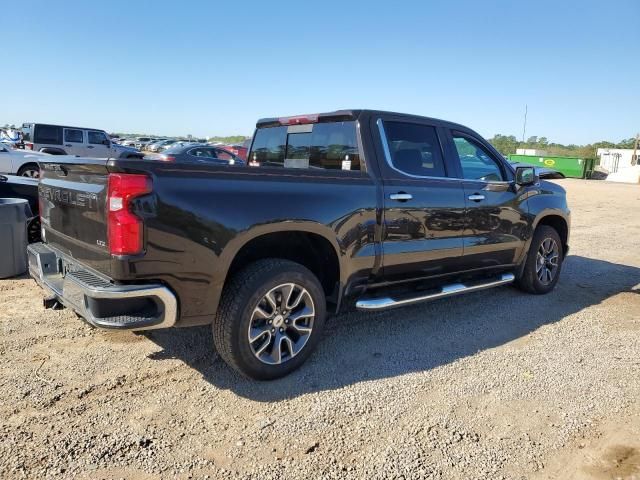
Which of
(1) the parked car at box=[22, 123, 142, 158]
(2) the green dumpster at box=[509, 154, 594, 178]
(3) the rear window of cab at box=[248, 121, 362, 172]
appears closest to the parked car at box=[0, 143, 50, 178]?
(1) the parked car at box=[22, 123, 142, 158]

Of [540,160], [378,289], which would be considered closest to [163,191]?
[378,289]

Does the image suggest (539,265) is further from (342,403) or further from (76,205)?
(76,205)

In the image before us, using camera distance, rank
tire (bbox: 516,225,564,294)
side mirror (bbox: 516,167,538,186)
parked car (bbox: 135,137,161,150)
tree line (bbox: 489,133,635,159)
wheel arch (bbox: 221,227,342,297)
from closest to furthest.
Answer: wheel arch (bbox: 221,227,342,297), side mirror (bbox: 516,167,538,186), tire (bbox: 516,225,564,294), parked car (bbox: 135,137,161,150), tree line (bbox: 489,133,635,159)

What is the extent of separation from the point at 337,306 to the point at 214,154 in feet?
51.6

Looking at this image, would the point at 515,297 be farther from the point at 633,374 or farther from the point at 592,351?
the point at 633,374

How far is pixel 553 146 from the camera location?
81125mm

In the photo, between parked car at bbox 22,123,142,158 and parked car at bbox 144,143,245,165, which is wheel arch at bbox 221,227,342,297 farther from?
parked car at bbox 22,123,142,158

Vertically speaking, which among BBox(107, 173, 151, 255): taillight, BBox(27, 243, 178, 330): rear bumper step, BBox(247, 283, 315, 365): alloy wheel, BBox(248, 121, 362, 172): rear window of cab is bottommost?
BBox(247, 283, 315, 365): alloy wheel

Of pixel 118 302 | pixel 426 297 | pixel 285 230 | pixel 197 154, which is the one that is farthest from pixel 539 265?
pixel 197 154

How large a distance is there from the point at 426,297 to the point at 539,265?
220cm

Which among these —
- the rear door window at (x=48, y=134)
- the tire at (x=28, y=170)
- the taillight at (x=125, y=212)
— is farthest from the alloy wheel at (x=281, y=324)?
the rear door window at (x=48, y=134)

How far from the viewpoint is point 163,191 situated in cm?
282

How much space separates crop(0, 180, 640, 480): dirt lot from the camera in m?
2.66

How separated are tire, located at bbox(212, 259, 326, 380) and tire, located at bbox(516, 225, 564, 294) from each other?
10.1 ft
